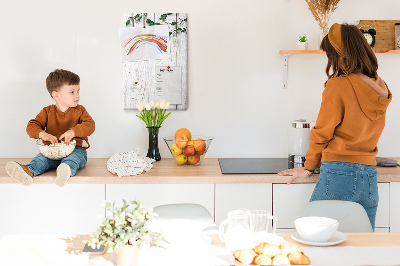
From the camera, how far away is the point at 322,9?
9.40 feet

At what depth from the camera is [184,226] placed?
4.85 feet

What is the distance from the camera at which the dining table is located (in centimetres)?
135

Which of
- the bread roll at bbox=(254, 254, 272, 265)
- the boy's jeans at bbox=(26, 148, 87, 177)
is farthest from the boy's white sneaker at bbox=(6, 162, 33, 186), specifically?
the bread roll at bbox=(254, 254, 272, 265)

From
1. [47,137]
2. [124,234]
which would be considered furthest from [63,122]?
[124,234]

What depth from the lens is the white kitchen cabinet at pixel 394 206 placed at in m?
2.53

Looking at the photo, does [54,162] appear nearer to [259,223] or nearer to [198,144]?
[198,144]

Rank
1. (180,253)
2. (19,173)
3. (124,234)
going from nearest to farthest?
1. (124,234)
2. (180,253)
3. (19,173)

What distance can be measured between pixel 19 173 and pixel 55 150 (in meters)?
0.24

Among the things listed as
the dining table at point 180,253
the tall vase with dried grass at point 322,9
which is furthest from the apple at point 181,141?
the dining table at point 180,253

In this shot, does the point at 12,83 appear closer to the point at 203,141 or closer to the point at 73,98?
the point at 73,98

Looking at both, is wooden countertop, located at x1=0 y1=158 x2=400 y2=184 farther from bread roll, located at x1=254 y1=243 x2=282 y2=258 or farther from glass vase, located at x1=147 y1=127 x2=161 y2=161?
bread roll, located at x1=254 y1=243 x2=282 y2=258

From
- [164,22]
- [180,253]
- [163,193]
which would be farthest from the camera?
[164,22]

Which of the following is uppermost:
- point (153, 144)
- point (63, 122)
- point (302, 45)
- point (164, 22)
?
point (164, 22)

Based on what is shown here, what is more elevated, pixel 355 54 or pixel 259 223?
pixel 355 54
